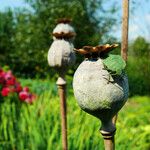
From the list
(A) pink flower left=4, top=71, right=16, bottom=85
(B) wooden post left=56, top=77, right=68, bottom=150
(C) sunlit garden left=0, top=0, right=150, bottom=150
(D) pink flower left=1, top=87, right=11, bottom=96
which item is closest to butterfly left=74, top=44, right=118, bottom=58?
(C) sunlit garden left=0, top=0, right=150, bottom=150

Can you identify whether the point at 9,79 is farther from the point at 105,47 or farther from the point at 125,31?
the point at 105,47

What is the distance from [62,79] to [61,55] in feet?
0.68

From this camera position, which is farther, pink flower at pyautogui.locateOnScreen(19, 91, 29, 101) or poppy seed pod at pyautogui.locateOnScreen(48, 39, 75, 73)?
pink flower at pyautogui.locateOnScreen(19, 91, 29, 101)

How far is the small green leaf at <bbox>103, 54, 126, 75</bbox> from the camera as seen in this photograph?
0.94m

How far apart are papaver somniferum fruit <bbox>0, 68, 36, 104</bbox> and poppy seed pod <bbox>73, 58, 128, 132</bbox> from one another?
3.68 meters

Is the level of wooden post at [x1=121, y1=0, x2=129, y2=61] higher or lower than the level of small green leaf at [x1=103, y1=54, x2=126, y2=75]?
higher

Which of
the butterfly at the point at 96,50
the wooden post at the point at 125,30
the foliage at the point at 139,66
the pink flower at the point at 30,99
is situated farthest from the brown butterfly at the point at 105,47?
the foliage at the point at 139,66

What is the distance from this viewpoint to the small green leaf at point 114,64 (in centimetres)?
94

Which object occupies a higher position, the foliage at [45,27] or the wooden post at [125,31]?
the wooden post at [125,31]

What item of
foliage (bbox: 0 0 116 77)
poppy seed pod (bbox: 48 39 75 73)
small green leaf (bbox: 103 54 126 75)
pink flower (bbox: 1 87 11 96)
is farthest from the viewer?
foliage (bbox: 0 0 116 77)

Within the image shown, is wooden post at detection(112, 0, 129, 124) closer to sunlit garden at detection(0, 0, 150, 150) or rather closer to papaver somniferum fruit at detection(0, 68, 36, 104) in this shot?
sunlit garden at detection(0, 0, 150, 150)

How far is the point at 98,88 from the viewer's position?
3.16ft

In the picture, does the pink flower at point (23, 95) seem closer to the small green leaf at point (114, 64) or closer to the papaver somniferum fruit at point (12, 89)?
the papaver somniferum fruit at point (12, 89)

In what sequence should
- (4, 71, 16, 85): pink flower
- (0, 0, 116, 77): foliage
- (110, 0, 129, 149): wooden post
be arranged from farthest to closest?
(0, 0, 116, 77): foliage < (4, 71, 16, 85): pink flower < (110, 0, 129, 149): wooden post
